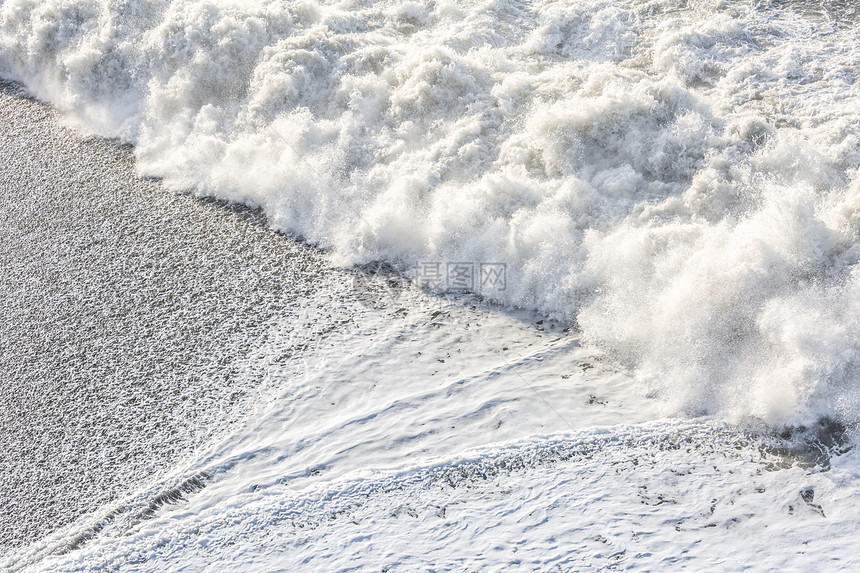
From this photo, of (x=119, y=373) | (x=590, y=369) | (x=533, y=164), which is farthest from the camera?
(x=533, y=164)

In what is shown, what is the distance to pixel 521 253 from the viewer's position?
604 cm

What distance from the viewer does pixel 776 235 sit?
5.36 m

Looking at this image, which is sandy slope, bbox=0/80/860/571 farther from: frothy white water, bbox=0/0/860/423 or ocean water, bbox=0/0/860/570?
frothy white water, bbox=0/0/860/423

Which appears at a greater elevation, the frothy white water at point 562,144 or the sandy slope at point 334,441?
the frothy white water at point 562,144

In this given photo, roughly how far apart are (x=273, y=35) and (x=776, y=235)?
6.23 meters

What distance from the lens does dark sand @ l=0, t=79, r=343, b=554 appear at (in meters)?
5.10

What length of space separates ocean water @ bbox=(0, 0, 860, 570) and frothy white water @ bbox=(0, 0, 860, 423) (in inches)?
1.0

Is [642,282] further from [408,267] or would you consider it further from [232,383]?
[232,383]

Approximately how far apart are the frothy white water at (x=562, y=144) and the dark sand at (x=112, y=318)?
49cm

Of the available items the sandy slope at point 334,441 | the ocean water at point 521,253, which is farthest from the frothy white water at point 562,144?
the sandy slope at point 334,441

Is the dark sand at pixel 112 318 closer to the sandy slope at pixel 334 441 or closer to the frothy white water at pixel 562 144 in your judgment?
the sandy slope at pixel 334 441

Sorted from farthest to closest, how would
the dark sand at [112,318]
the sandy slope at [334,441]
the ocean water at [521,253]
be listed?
the dark sand at [112,318]
the ocean water at [521,253]
the sandy slope at [334,441]

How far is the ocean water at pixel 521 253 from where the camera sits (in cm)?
448

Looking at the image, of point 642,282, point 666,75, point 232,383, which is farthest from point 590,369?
point 666,75
